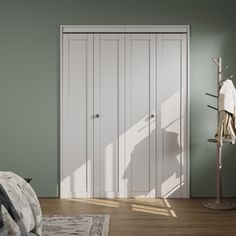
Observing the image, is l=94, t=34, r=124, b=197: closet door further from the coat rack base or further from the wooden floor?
the coat rack base

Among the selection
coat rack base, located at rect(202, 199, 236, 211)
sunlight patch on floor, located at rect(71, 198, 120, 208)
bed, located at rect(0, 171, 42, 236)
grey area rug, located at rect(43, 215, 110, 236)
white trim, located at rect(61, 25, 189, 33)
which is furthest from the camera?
white trim, located at rect(61, 25, 189, 33)

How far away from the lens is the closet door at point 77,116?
473 cm

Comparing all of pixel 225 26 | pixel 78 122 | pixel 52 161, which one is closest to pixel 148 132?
pixel 78 122

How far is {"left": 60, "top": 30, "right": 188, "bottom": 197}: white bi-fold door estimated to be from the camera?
15.5ft

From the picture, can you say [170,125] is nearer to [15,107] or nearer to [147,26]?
[147,26]

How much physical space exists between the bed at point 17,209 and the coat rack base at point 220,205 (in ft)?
6.98

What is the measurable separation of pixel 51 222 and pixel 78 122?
140 centimetres

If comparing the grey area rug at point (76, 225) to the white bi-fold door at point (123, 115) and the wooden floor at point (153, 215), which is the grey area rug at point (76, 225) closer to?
the wooden floor at point (153, 215)

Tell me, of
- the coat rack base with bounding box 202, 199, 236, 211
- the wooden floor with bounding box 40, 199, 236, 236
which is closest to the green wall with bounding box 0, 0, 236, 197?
the coat rack base with bounding box 202, 199, 236, 211

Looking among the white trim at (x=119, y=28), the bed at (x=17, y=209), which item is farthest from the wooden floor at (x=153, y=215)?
the white trim at (x=119, y=28)

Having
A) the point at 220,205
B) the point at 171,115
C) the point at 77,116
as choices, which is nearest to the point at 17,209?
the point at 77,116

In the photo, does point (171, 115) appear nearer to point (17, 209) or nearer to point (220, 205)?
point (220, 205)

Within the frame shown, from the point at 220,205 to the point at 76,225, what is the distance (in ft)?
5.33

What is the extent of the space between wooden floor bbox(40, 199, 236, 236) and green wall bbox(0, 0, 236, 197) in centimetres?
46
